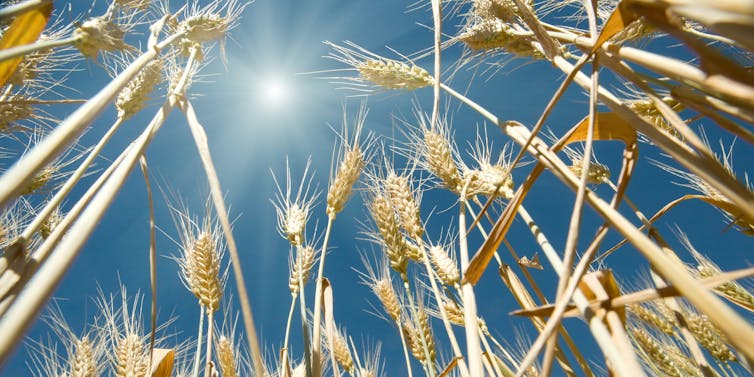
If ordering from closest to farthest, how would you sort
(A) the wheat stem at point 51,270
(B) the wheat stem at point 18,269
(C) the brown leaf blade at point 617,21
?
(A) the wheat stem at point 51,270
(B) the wheat stem at point 18,269
(C) the brown leaf blade at point 617,21

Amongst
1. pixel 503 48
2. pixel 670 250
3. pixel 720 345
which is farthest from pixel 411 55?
pixel 720 345

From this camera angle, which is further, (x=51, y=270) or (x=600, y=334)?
(x=600, y=334)

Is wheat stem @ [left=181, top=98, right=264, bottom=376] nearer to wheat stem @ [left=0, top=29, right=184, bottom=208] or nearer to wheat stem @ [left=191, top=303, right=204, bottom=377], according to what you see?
wheat stem @ [left=0, top=29, right=184, bottom=208]

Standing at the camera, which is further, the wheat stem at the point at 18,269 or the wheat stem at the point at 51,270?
the wheat stem at the point at 18,269

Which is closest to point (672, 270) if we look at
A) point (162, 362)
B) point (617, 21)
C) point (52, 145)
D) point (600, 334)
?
point (600, 334)

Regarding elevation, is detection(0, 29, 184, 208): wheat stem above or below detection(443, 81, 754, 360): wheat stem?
above

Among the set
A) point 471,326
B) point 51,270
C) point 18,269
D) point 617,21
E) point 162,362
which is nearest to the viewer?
point 51,270

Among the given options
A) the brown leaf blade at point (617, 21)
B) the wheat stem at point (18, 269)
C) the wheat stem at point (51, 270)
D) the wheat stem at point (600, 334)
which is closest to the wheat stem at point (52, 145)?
the wheat stem at point (51, 270)

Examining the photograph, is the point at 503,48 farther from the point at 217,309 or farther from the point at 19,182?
the point at 217,309

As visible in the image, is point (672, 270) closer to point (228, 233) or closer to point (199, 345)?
point (228, 233)

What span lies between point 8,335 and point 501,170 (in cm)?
191

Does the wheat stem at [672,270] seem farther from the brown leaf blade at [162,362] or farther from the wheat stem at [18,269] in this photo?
the brown leaf blade at [162,362]

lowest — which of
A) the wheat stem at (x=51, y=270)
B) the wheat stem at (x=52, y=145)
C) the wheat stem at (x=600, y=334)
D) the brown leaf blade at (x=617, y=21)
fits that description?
the wheat stem at (x=600, y=334)

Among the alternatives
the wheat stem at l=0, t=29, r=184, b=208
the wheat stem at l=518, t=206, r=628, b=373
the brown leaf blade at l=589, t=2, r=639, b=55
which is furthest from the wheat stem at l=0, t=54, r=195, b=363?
the brown leaf blade at l=589, t=2, r=639, b=55
